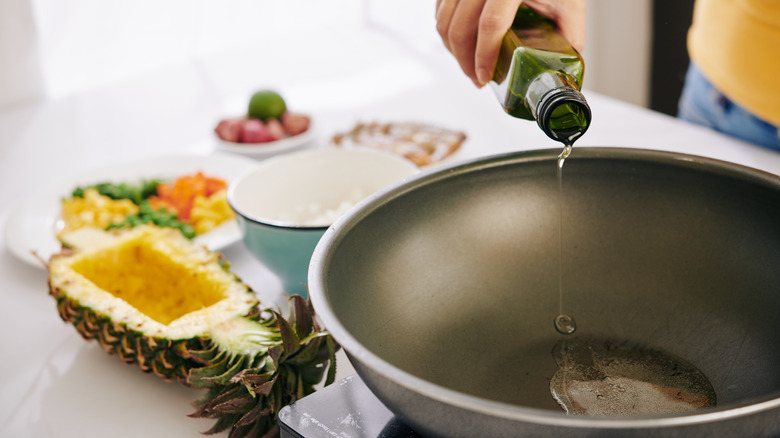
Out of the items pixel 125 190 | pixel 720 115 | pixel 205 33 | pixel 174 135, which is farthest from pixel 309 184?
pixel 205 33

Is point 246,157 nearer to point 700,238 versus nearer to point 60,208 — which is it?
point 60,208

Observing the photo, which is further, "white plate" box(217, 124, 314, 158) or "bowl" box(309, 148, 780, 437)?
"white plate" box(217, 124, 314, 158)

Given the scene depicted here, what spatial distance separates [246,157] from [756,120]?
913 mm

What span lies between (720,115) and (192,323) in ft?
3.52

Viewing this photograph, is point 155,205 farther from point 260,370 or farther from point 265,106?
point 260,370

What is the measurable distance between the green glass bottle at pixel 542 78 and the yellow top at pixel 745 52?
615mm

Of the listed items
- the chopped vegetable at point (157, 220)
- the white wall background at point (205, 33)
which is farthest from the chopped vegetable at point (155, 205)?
the white wall background at point (205, 33)

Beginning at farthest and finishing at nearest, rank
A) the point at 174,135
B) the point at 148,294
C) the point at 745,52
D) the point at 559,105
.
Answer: the point at 174,135 → the point at 745,52 → the point at 148,294 → the point at 559,105

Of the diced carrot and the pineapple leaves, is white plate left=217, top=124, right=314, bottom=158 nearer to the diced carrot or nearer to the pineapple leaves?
the diced carrot

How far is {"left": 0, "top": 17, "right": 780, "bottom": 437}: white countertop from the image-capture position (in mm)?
788

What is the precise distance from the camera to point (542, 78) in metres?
0.70

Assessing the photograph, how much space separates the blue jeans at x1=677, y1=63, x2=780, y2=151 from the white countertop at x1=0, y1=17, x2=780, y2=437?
56mm

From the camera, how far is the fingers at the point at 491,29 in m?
0.77

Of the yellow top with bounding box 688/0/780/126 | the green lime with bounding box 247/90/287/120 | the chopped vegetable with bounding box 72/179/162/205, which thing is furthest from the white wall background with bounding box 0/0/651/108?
the chopped vegetable with bounding box 72/179/162/205
